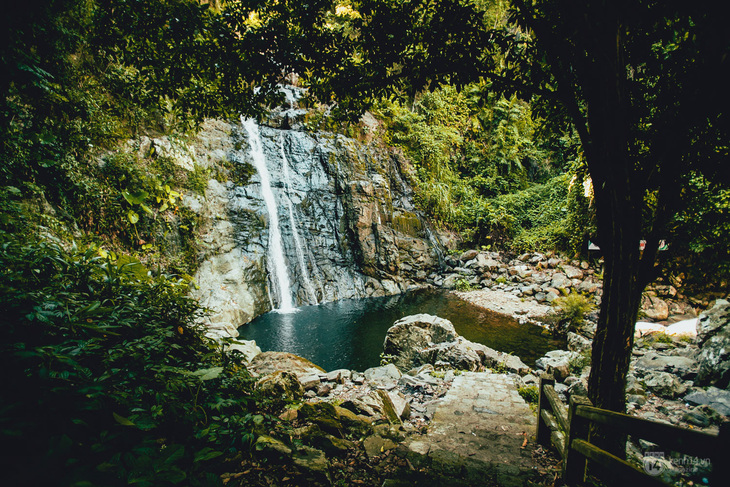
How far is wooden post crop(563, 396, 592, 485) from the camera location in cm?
225

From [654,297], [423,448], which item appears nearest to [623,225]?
[423,448]

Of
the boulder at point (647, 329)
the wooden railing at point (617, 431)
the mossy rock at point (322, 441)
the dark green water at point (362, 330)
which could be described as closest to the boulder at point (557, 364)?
the dark green water at point (362, 330)

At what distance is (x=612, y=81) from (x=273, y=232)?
12.2m

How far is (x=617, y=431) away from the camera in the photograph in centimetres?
167

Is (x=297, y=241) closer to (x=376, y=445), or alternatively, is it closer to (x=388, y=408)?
(x=388, y=408)

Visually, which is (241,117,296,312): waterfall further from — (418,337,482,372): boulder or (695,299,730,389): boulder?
(695,299,730,389): boulder

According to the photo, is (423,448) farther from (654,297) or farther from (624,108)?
(654,297)

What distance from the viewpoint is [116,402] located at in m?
1.58

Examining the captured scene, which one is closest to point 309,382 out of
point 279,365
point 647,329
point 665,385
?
point 279,365

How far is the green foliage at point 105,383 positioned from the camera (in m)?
0.96

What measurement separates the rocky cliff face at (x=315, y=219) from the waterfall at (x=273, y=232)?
0.19 m

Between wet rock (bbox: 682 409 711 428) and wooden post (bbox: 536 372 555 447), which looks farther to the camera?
wet rock (bbox: 682 409 711 428)

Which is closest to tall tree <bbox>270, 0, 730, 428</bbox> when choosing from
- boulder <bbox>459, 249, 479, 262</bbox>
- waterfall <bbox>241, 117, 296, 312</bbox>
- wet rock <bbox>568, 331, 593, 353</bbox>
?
wet rock <bbox>568, 331, 593, 353</bbox>

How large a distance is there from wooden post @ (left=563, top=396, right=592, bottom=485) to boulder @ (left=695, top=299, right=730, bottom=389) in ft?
13.1
